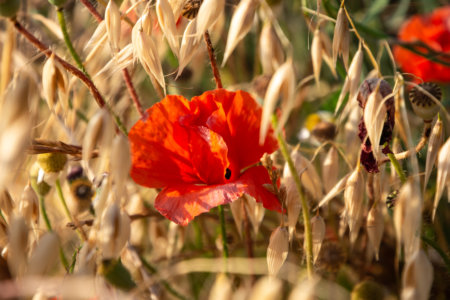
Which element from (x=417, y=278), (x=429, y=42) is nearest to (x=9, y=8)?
(x=417, y=278)

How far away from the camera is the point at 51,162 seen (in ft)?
2.02

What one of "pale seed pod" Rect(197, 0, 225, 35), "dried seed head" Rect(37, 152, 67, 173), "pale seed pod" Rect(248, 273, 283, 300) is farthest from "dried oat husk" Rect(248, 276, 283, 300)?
"dried seed head" Rect(37, 152, 67, 173)

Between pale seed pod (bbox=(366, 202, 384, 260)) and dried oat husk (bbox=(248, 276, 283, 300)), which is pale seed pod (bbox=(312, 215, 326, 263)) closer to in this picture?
pale seed pod (bbox=(366, 202, 384, 260))

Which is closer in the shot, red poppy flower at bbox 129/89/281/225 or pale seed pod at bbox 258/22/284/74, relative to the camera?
pale seed pod at bbox 258/22/284/74

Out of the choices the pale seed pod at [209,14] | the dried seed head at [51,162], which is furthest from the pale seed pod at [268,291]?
the dried seed head at [51,162]

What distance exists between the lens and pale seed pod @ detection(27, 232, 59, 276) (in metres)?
0.39

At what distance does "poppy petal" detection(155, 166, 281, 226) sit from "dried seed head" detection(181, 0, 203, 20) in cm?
19

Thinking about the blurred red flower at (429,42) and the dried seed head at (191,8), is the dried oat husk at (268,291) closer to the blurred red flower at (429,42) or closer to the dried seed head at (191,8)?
the dried seed head at (191,8)

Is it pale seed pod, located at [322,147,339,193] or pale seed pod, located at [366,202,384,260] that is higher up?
pale seed pod, located at [322,147,339,193]

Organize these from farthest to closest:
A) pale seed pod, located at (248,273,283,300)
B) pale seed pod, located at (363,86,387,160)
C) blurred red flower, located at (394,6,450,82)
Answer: blurred red flower, located at (394,6,450,82)
pale seed pod, located at (363,86,387,160)
pale seed pod, located at (248,273,283,300)

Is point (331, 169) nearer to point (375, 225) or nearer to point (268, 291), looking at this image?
point (375, 225)

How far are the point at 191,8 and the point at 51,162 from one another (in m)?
0.22

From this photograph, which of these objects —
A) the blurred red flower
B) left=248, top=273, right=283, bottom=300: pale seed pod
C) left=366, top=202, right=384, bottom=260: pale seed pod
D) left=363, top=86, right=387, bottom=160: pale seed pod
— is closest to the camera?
left=248, top=273, right=283, bottom=300: pale seed pod

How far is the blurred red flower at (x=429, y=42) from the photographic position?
95 cm
